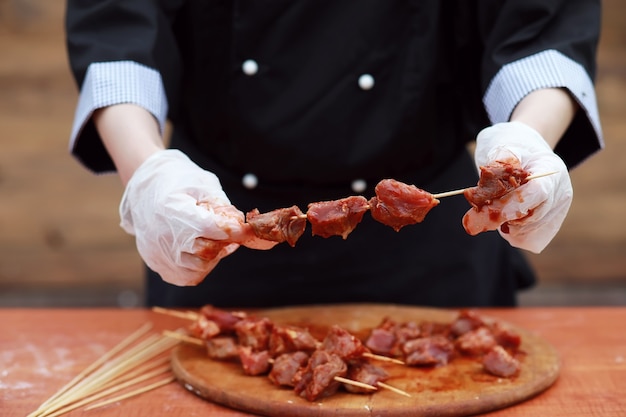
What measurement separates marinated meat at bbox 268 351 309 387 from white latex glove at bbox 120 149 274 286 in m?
0.31

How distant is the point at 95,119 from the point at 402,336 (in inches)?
45.6

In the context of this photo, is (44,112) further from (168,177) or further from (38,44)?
(168,177)

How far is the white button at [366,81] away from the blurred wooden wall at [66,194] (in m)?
2.80

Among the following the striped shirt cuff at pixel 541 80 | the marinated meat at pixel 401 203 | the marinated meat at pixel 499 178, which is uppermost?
the striped shirt cuff at pixel 541 80

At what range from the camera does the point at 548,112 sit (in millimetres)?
2439

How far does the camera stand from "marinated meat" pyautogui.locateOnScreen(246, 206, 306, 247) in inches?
82.7

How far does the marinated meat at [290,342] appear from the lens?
2338 mm

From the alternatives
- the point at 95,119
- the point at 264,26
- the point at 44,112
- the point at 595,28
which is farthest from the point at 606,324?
the point at 44,112

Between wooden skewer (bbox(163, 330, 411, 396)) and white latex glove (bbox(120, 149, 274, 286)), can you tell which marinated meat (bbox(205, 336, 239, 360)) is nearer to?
wooden skewer (bbox(163, 330, 411, 396))

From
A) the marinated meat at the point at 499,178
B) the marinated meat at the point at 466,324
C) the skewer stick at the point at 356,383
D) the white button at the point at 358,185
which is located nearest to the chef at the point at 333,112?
the white button at the point at 358,185

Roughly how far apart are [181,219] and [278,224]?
250 mm

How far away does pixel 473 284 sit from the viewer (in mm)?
3064

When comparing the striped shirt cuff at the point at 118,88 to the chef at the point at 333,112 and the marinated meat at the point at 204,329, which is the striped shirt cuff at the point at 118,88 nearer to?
the chef at the point at 333,112

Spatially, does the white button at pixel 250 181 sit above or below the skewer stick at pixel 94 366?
above
